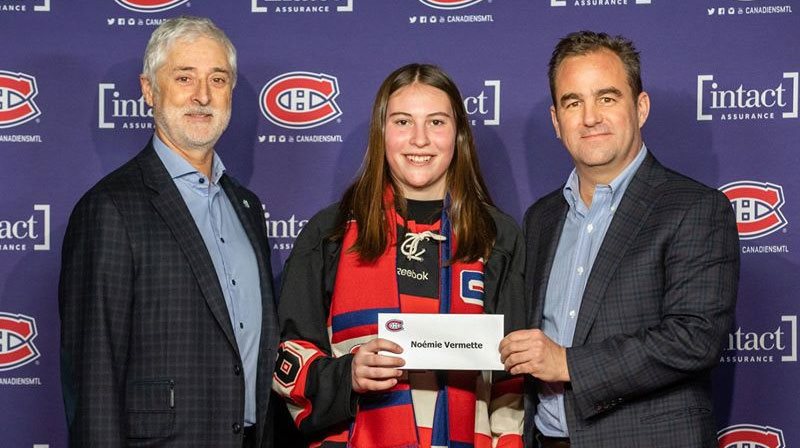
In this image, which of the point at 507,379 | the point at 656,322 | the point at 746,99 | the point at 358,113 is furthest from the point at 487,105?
the point at 656,322

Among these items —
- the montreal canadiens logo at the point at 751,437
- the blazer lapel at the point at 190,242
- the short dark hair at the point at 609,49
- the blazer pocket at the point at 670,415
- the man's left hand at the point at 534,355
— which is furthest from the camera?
the montreal canadiens logo at the point at 751,437

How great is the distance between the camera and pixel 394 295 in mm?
2898

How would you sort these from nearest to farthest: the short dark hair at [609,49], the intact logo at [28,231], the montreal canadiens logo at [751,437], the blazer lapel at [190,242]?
the blazer lapel at [190,242] → the short dark hair at [609,49] → the montreal canadiens logo at [751,437] → the intact logo at [28,231]

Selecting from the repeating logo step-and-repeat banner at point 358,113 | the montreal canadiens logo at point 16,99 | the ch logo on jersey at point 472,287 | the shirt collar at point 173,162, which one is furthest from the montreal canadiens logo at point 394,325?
the montreal canadiens logo at point 16,99

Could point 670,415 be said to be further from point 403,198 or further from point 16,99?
point 16,99

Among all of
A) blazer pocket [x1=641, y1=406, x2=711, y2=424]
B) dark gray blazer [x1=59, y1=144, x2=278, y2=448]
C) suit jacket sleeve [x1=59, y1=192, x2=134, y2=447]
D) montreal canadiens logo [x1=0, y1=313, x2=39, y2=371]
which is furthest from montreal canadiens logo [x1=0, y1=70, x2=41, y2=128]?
blazer pocket [x1=641, y1=406, x2=711, y2=424]

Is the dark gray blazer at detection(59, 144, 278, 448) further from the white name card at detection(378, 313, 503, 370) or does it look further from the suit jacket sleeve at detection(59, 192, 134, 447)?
the white name card at detection(378, 313, 503, 370)

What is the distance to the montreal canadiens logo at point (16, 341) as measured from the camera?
159 inches

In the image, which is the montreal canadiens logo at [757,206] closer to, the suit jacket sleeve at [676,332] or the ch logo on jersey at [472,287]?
the suit jacket sleeve at [676,332]

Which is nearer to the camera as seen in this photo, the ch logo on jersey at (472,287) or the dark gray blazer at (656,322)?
the dark gray blazer at (656,322)

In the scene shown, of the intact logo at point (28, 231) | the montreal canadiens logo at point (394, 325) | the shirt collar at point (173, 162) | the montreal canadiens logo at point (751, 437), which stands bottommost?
the montreal canadiens logo at point (751, 437)

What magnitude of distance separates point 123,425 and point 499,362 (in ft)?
3.61

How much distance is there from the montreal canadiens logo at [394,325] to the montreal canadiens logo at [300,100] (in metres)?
1.64

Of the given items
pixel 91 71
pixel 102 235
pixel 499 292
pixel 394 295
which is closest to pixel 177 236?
pixel 102 235
